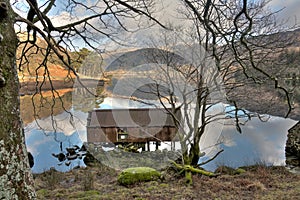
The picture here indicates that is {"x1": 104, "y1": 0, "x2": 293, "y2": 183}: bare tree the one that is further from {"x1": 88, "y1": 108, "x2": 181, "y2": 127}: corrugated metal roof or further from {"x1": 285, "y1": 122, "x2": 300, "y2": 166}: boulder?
{"x1": 285, "y1": 122, "x2": 300, "y2": 166}: boulder

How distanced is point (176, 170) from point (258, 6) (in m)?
4.02

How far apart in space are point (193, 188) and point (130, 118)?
4.17 meters

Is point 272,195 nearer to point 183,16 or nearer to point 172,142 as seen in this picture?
point 172,142

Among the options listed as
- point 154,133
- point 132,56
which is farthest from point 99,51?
point 154,133

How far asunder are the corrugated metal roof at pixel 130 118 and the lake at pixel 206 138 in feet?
1.40

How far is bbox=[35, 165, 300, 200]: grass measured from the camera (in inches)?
173

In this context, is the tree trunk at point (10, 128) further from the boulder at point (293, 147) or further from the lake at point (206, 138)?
the boulder at point (293, 147)

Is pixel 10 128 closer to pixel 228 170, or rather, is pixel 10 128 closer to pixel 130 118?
pixel 228 170

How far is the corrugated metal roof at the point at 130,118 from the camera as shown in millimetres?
8010

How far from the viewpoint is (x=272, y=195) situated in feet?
13.7

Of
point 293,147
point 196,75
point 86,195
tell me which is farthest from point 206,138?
point 86,195

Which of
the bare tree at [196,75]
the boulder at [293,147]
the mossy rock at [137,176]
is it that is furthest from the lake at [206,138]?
the mossy rock at [137,176]

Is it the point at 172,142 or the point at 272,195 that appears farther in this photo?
the point at 172,142

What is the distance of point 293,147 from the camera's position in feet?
26.1
